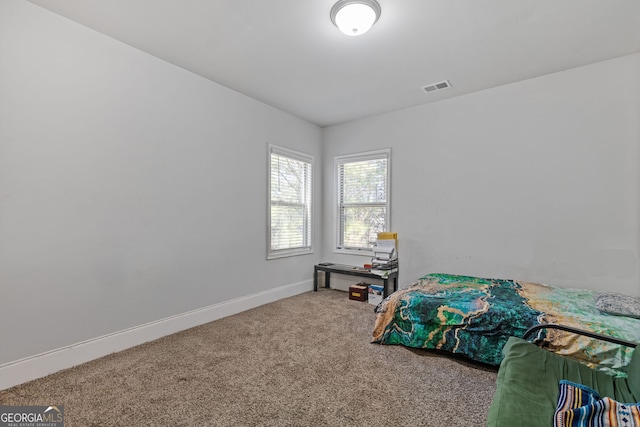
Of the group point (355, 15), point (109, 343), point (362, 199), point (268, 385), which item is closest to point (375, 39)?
point (355, 15)

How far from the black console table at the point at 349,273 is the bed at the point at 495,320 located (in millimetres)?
829

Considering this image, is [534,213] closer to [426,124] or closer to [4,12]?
[426,124]

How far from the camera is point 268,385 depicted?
195 centimetres

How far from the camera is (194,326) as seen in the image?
2992 mm

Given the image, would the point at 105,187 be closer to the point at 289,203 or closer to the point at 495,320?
the point at 289,203

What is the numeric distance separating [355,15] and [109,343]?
3184 mm

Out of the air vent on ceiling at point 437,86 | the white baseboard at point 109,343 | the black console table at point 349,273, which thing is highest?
the air vent on ceiling at point 437,86

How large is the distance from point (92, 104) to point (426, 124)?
356cm

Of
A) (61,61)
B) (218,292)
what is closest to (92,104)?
(61,61)

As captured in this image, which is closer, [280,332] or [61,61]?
[61,61]

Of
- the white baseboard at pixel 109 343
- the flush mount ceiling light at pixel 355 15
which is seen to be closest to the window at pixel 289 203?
the white baseboard at pixel 109 343
